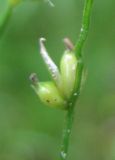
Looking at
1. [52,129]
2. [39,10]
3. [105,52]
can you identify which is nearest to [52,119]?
[52,129]

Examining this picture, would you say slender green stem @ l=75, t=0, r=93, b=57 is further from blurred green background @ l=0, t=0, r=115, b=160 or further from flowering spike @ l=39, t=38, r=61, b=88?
blurred green background @ l=0, t=0, r=115, b=160

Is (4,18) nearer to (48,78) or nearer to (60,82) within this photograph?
(60,82)

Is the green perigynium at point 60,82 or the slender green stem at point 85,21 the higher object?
the slender green stem at point 85,21

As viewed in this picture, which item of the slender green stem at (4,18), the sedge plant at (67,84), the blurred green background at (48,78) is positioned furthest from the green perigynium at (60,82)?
the blurred green background at (48,78)

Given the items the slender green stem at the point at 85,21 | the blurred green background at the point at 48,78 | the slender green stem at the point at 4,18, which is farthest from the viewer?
the blurred green background at the point at 48,78

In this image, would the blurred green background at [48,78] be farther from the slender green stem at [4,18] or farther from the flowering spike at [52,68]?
the flowering spike at [52,68]

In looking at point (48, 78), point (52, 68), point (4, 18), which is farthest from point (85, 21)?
point (48, 78)
